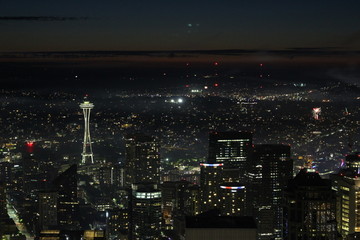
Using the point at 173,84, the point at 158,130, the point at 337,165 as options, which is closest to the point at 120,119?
the point at 158,130

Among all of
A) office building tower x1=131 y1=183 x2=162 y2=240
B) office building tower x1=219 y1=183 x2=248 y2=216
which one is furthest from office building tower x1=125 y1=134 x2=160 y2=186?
office building tower x1=219 y1=183 x2=248 y2=216

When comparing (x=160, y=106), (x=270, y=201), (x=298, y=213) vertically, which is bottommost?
(x=270, y=201)

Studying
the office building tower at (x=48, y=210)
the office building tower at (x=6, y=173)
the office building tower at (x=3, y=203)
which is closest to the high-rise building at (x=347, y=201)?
the office building tower at (x=48, y=210)

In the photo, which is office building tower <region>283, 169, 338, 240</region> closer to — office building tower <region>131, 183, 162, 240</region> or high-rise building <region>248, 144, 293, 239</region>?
high-rise building <region>248, 144, 293, 239</region>

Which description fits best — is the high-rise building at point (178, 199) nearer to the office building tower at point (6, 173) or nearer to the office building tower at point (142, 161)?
the office building tower at point (142, 161)

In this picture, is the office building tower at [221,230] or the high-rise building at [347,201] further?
the high-rise building at [347,201]

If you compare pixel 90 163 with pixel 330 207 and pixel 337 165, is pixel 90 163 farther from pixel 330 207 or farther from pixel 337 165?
pixel 330 207
